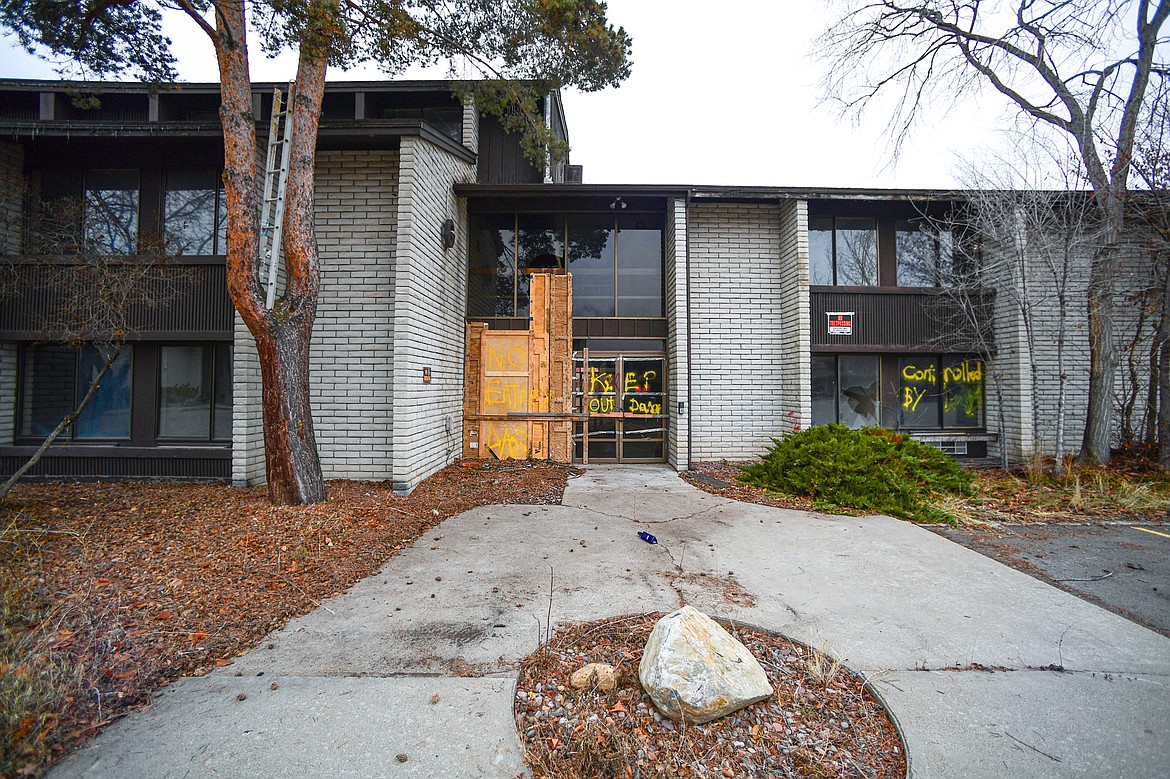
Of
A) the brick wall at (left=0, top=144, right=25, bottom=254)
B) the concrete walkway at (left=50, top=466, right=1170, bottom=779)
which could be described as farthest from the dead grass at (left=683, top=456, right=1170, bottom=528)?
the brick wall at (left=0, top=144, right=25, bottom=254)

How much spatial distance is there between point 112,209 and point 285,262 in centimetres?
482

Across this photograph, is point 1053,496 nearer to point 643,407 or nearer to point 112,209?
point 643,407

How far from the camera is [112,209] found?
809 centimetres

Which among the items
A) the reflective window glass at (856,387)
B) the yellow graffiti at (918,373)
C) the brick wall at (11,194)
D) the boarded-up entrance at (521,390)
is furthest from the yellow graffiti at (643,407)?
the brick wall at (11,194)

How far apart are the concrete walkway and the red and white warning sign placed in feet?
17.7

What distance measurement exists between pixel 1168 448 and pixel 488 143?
541 inches

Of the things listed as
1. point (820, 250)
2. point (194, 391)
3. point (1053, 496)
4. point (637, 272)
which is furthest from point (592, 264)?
point (1053, 496)

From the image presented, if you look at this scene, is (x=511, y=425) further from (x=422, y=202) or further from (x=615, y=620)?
(x=615, y=620)

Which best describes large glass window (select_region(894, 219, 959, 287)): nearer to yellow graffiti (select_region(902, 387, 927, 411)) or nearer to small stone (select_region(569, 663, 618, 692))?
yellow graffiti (select_region(902, 387, 927, 411))

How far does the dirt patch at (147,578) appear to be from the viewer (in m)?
2.43

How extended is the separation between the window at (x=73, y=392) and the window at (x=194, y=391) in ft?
1.89

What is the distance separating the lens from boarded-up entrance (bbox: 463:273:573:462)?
9867 millimetres

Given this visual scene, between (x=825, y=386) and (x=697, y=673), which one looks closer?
(x=697, y=673)

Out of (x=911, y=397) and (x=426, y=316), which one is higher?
(x=426, y=316)
